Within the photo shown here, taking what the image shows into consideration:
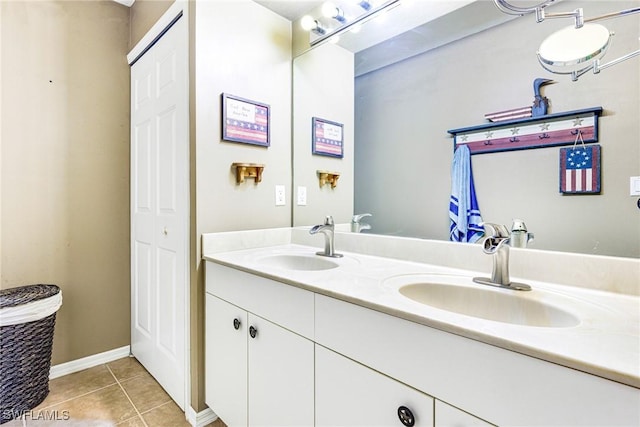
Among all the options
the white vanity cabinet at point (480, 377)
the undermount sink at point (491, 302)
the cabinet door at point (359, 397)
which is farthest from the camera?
the undermount sink at point (491, 302)

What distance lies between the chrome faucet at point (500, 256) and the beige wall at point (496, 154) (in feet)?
0.70

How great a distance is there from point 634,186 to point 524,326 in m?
0.68

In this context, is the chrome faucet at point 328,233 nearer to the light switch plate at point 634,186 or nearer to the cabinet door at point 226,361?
the cabinet door at point 226,361

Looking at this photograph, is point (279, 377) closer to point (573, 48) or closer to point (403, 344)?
point (403, 344)

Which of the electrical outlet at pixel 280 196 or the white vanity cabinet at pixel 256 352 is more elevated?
the electrical outlet at pixel 280 196

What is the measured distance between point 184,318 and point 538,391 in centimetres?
149

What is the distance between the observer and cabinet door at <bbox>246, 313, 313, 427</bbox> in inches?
40.0

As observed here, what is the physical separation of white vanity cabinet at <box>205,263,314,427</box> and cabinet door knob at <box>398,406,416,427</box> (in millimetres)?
320

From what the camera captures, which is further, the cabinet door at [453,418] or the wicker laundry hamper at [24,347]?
the wicker laundry hamper at [24,347]

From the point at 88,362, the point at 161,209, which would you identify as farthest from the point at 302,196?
the point at 88,362

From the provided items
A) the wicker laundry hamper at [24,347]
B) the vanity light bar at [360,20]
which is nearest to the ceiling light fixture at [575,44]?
the vanity light bar at [360,20]

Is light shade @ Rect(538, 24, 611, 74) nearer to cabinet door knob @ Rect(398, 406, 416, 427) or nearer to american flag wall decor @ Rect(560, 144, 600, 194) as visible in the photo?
american flag wall decor @ Rect(560, 144, 600, 194)

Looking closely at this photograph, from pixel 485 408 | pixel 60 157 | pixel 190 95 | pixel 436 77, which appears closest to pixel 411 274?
pixel 485 408

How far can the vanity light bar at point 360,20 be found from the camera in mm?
1453
